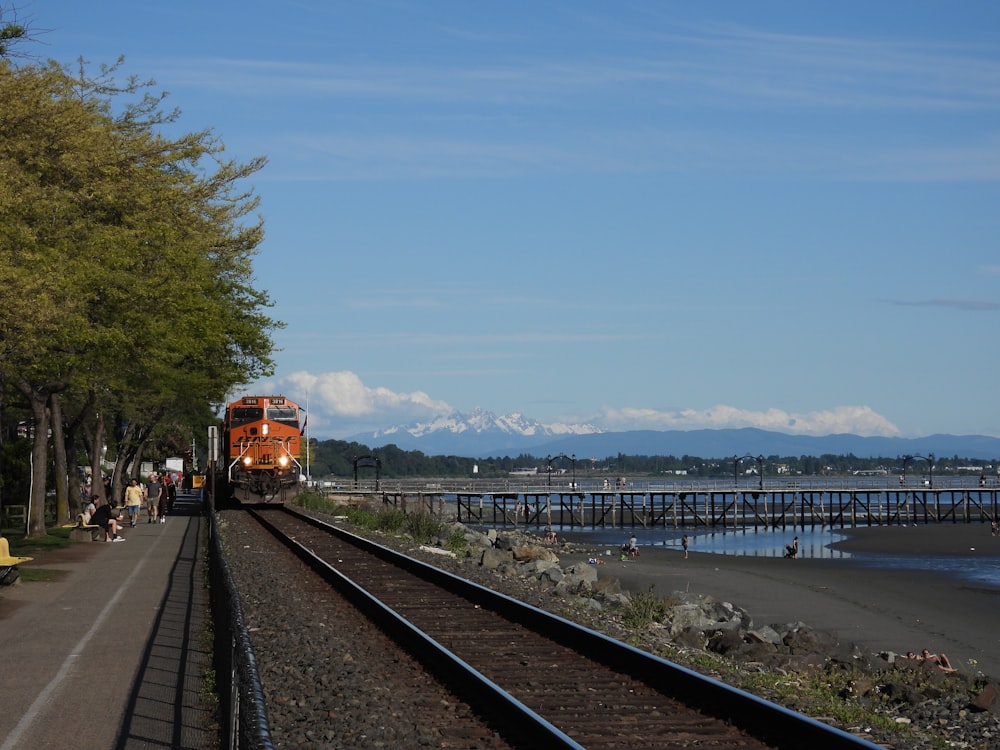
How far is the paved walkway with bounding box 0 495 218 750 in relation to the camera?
36.3 ft

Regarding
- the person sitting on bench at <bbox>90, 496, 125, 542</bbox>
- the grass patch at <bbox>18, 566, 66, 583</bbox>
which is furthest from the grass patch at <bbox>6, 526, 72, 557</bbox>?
the grass patch at <bbox>18, 566, 66, 583</bbox>

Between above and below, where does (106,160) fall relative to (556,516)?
above

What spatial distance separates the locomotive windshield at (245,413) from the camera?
51.2 meters

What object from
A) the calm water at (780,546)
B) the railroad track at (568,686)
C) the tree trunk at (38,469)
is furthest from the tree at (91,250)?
the calm water at (780,546)

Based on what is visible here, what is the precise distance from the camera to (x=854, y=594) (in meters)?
40.6

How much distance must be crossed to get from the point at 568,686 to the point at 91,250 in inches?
809

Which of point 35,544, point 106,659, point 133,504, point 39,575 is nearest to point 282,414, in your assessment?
point 133,504

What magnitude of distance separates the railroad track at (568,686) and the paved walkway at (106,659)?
2552 mm

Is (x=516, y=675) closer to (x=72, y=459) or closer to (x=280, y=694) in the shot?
(x=280, y=694)

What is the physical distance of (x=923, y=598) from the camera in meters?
39.5

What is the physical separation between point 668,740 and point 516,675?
10.4 ft

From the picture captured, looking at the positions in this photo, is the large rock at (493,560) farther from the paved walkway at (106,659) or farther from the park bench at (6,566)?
the park bench at (6,566)

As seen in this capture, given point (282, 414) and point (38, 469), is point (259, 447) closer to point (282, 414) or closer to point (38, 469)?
point (282, 414)

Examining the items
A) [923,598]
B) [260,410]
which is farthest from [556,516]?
[923,598]
